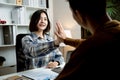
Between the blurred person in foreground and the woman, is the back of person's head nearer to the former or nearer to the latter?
the blurred person in foreground

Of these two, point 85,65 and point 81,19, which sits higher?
point 81,19

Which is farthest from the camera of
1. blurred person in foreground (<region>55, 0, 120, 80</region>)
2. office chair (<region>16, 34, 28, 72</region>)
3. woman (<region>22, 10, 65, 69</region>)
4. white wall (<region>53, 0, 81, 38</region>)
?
white wall (<region>53, 0, 81, 38</region>)

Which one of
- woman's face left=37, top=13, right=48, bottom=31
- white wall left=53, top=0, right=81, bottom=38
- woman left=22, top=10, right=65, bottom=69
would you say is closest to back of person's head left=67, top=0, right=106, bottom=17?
woman left=22, top=10, right=65, bottom=69

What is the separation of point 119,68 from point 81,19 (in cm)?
22

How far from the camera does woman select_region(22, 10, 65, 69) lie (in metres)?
2.09

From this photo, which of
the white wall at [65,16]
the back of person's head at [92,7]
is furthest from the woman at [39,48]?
the white wall at [65,16]

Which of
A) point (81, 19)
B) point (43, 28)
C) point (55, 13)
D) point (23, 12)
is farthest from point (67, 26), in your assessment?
point (81, 19)

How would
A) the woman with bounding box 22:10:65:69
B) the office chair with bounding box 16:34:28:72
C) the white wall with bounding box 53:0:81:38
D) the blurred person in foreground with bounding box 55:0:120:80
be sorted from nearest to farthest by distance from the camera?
the blurred person in foreground with bounding box 55:0:120:80, the woman with bounding box 22:10:65:69, the office chair with bounding box 16:34:28:72, the white wall with bounding box 53:0:81:38

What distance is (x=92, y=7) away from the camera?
67cm

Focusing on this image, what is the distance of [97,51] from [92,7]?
153 millimetres

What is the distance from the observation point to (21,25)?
3559 millimetres

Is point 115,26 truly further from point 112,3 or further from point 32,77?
point 112,3

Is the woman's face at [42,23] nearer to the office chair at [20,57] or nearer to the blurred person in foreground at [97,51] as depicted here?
the office chair at [20,57]

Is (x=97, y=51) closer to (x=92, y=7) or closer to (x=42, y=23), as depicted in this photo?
(x=92, y=7)
